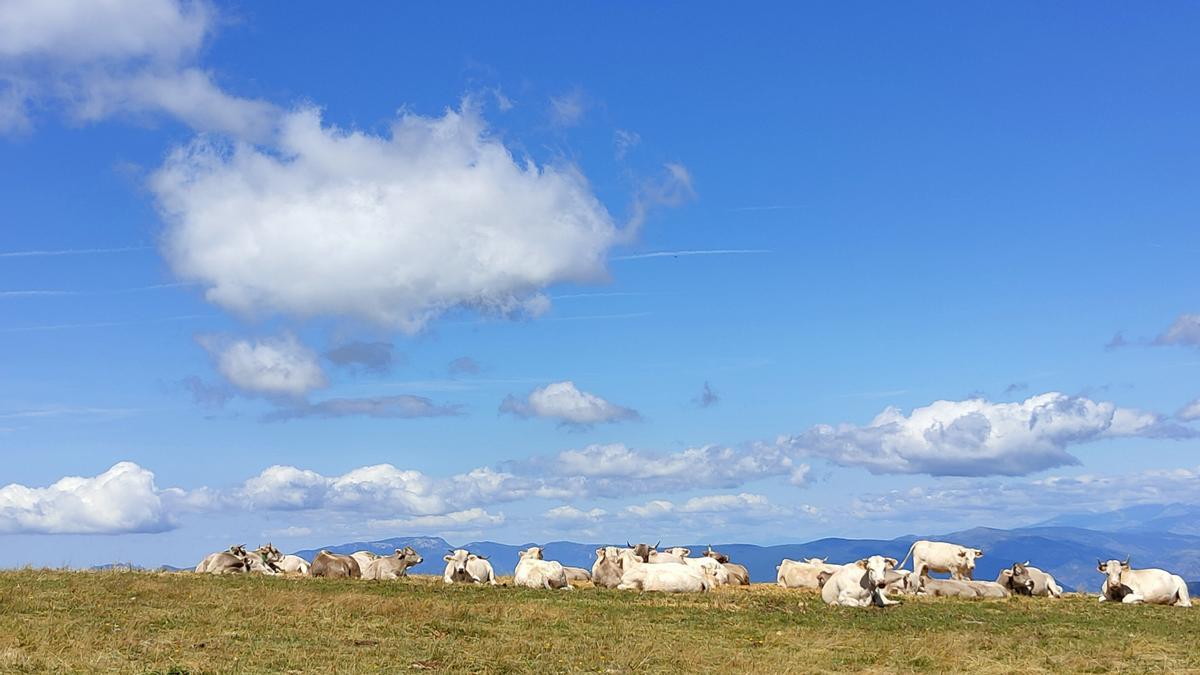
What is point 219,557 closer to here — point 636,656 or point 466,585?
point 466,585

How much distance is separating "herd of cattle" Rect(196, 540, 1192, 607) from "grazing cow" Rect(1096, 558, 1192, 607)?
3 cm

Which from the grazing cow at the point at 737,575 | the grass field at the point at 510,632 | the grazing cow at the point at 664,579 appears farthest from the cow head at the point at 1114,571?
the grazing cow at the point at 664,579

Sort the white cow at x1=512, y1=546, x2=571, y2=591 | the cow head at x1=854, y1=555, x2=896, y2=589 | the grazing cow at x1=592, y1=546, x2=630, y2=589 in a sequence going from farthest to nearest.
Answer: the grazing cow at x1=592, y1=546, x2=630, y2=589
the white cow at x1=512, y1=546, x2=571, y2=591
the cow head at x1=854, y1=555, x2=896, y2=589

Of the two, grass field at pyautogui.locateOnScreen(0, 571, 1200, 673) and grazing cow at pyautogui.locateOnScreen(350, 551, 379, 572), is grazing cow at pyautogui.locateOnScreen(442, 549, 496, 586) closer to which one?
grazing cow at pyautogui.locateOnScreen(350, 551, 379, 572)

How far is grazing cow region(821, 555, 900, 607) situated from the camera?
31625mm


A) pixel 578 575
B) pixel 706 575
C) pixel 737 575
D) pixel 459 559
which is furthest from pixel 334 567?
pixel 737 575

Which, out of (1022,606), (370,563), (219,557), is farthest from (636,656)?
(219,557)

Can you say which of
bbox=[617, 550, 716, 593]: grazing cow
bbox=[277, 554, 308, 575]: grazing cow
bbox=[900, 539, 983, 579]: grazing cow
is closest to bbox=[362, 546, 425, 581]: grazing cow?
bbox=[277, 554, 308, 575]: grazing cow

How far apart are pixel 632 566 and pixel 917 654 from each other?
15457mm

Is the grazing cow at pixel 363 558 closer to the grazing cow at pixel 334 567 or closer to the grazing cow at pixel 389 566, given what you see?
the grazing cow at pixel 389 566

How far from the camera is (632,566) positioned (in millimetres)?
36125

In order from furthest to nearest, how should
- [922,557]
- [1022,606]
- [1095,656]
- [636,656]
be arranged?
[922,557]
[1022,606]
[1095,656]
[636,656]

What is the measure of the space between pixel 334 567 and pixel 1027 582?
23.7 meters

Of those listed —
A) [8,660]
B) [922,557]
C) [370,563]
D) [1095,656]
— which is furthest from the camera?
[922,557]
